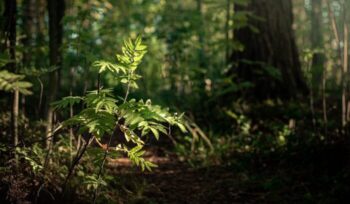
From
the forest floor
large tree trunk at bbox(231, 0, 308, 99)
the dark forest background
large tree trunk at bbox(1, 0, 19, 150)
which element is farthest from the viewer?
large tree trunk at bbox(231, 0, 308, 99)

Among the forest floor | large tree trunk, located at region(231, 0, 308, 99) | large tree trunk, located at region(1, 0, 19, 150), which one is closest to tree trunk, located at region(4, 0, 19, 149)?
large tree trunk, located at region(1, 0, 19, 150)

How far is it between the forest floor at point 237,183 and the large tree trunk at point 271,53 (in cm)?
232

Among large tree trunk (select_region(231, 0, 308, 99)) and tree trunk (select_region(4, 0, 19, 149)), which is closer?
tree trunk (select_region(4, 0, 19, 149))

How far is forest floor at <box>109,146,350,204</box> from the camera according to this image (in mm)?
4043

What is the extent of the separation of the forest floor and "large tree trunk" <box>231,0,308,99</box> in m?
2.32

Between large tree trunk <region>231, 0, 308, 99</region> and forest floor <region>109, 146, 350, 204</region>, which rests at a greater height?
large tree trunk <region>231, 0, 308, 99</region>

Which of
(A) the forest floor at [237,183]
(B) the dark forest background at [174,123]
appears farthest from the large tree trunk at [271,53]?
(A) the forest floor at [237,183]

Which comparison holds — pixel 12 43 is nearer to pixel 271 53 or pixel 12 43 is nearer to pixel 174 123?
pixel 174 123

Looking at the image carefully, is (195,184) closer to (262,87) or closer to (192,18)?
(262,87)

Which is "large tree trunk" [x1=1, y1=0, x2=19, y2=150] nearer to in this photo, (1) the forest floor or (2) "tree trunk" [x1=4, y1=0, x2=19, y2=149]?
(2) "tree trunk" [x1=4, y1=0, x2=19, y2=149]

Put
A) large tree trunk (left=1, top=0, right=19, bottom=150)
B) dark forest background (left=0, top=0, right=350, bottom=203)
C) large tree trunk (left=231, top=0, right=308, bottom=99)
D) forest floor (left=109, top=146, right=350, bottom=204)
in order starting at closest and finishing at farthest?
1. dark forest background (left=0, top=0, right=350, bottom=203)
2. large tree trunk (left=1, top=0, right=19, bottom=150)
3. forest floor (left=109, top=146, right=350, bottom=204)
4. large tree trunk (left=231, top=0, right=308, bottom=99)

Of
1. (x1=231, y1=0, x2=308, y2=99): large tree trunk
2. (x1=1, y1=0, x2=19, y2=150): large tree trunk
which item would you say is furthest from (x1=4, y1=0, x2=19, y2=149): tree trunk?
(x1=231, y1=0, x2=308, y2=99): large tree trunk

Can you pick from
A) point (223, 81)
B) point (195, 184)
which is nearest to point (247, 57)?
point (223, 81)

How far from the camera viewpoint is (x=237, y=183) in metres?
4.61
